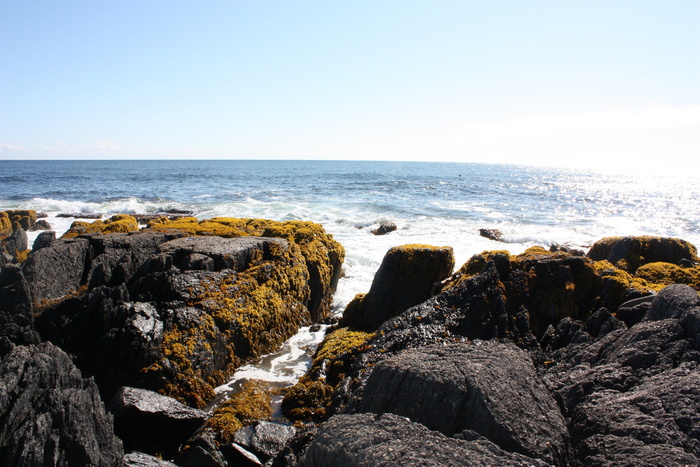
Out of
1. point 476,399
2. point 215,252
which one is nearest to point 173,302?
point 215,252

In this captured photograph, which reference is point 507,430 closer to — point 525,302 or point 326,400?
point 326,400

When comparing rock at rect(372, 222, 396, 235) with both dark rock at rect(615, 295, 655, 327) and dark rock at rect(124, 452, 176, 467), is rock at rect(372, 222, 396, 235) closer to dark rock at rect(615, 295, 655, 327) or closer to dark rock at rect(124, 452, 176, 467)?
dark rock at rect(615, 295, 655, 327)

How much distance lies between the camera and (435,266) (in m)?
7.96

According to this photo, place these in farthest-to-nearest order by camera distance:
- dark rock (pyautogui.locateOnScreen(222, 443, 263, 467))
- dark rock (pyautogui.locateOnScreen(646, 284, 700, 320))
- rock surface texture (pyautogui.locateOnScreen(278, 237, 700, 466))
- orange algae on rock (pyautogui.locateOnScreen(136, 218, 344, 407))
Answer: orange algae on rock (pyautogui.locateOnScreen(136, 218, 344, 407))
dark rock (pyautogui.locateOnScreen(646, 284, 700, 320))
dark rock (pyautogui.locateOnScreen(222, 443, 263, 467))
rock surface texture (pyautogui.locateOnScreen(278, 237, 700, 466))

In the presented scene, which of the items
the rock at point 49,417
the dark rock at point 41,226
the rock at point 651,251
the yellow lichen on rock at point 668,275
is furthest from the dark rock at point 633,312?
the dark rock at point 41,226

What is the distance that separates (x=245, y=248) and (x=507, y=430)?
569cm

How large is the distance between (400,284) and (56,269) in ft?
20.9

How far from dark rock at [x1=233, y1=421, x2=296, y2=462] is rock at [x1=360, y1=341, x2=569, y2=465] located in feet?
4.17

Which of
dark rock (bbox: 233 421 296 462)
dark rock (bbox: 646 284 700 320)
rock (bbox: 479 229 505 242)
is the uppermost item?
dark rock (bbox: 646 284 700 320)

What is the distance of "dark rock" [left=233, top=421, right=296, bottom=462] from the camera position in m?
4.14

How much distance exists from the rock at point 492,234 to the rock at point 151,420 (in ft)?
62.0

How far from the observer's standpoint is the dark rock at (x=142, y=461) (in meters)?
3.63

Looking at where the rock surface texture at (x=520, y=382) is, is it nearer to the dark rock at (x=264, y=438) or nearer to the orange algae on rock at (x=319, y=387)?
the orange algae on rock at (x=319, y=387)

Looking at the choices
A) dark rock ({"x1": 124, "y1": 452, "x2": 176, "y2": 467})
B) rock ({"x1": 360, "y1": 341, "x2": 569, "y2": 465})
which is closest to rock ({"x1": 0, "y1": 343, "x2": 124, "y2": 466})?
dark rock ({"x1": 124, "y1": 452, "x2": 176, "y2": 467})
